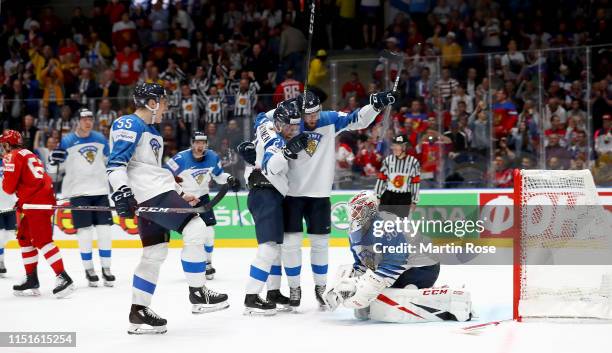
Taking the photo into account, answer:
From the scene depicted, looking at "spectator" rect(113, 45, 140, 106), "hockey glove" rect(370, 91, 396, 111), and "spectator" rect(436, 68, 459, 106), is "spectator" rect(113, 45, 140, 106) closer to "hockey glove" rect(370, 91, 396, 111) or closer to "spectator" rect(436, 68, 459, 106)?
"spectator" rect(436, 68, 459, 106)

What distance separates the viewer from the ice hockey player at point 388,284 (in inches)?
209

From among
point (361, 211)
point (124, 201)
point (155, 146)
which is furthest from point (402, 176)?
point (124, 201)

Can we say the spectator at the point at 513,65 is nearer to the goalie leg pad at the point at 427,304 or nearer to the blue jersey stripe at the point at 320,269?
the blue jersey stripe at the point at 320,269

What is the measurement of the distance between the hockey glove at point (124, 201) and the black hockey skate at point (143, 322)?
0.61m

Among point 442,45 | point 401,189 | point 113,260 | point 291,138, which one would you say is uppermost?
point 442,45

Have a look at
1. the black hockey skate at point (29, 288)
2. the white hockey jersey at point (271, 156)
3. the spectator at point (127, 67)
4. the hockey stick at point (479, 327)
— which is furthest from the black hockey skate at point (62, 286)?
the spectator at point (127, 67)

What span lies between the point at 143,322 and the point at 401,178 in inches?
170

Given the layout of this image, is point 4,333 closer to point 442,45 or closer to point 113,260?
point 113,260

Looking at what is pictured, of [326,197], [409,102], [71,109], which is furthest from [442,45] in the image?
[326,197]

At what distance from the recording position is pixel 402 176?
29.3 ft

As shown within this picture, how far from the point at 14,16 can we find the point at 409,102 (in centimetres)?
743

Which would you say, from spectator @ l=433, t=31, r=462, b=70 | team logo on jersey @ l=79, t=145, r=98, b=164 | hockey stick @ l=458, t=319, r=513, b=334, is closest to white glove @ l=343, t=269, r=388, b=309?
hockey stick @ l=458, t=319, r=513, b=334

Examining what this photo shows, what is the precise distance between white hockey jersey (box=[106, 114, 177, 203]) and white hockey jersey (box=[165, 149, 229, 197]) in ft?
8.02

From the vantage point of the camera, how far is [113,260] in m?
9.20
